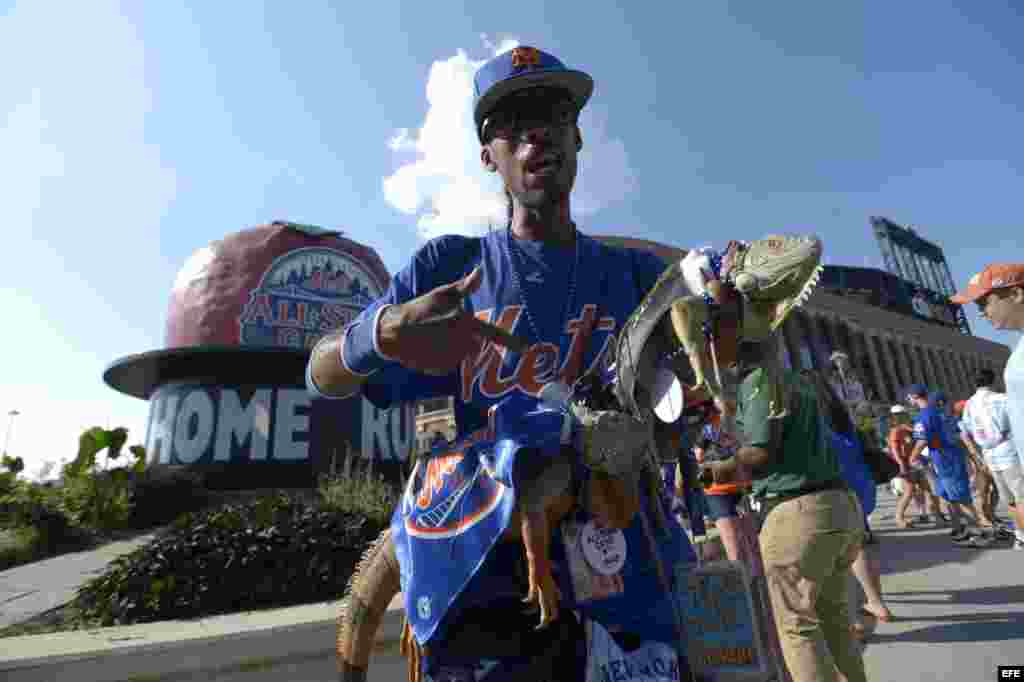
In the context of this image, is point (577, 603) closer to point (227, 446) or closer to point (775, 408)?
point (775, 408)

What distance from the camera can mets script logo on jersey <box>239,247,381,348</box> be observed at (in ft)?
39.9

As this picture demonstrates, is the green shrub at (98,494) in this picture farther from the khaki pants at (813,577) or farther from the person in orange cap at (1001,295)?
the person in orange cap at (1001,295)

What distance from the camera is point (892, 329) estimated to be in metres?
52.5

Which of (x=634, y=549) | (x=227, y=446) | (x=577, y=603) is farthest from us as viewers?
(x=227, y=446)

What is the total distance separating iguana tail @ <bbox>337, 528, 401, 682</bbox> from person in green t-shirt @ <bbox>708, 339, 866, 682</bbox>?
5.46 feet

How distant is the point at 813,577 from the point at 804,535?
0.20 meters

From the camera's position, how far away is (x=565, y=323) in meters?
1.33

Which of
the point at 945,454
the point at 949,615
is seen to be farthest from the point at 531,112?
the point at 945,454

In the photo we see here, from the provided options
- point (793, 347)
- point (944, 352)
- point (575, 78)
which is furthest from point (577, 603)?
point (944, 352)

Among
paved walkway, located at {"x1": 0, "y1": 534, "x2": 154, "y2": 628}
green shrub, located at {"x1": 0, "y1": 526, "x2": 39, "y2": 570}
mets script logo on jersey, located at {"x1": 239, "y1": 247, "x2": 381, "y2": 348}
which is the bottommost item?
paved walkway, located at {"x1": 0, "y1": 534, "x2": 154, "y2": 628}

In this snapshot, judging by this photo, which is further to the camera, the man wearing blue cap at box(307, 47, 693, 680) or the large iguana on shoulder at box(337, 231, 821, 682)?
the man wearing blue cap at box(307, 47, 693, 680)

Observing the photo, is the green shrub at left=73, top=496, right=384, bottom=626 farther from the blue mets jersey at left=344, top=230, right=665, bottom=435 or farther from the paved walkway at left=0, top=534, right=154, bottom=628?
the blue mets jersey at left=344, top=230, right=665, bottom=435

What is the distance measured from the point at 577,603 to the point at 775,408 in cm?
58

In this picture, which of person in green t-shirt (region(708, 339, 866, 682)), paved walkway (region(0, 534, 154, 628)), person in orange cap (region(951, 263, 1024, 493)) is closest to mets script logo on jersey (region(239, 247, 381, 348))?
paved walkway (region(0, 534, 154, 628))
